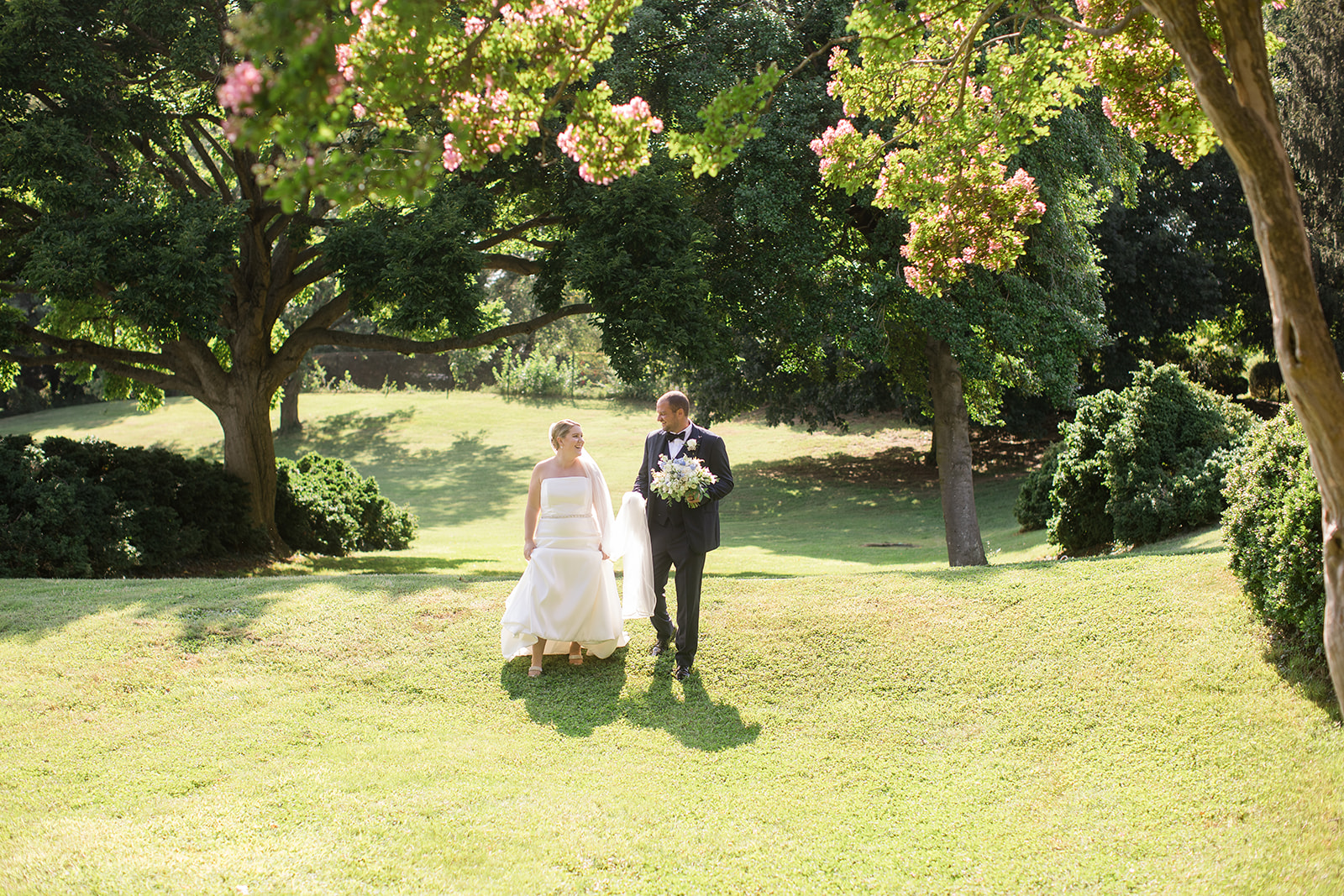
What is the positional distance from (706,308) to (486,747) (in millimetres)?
9142

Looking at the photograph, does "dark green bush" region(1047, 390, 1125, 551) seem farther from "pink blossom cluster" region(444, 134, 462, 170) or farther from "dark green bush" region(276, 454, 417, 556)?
"dark green bush" region(276, 454, 417, 556)

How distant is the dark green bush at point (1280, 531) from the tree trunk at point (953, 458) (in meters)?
6.57

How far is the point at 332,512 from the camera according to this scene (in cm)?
1739

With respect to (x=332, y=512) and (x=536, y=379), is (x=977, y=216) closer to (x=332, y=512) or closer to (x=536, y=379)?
(x=332, y=512)

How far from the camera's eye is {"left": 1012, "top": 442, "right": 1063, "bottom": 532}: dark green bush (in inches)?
676

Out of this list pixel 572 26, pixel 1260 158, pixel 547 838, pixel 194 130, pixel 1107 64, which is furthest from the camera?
pixel 194 130

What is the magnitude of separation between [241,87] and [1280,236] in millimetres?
4158

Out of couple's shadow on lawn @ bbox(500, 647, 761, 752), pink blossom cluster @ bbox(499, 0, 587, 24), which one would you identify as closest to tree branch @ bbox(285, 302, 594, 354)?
couple's shadow on lawn @ bbox(500, 647, 761, 752)

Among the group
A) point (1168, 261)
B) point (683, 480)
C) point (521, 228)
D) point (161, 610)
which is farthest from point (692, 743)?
point (1168, 261)

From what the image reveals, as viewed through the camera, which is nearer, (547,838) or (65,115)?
(547,838)

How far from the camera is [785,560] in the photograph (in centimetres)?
1766

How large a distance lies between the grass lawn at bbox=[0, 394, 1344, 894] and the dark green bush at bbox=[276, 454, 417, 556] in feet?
20.7

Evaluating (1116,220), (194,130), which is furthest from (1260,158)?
(1116,220)

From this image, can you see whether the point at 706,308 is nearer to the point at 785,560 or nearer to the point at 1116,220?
the point at 785,560
